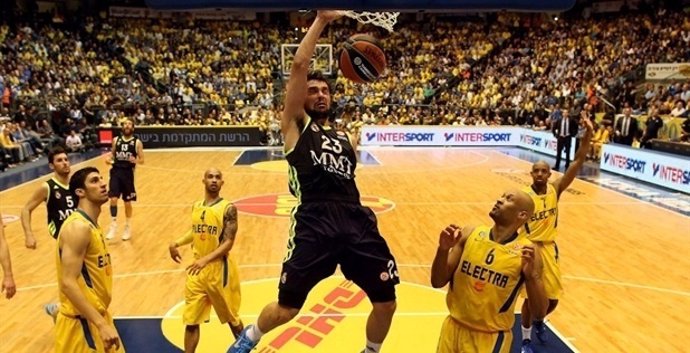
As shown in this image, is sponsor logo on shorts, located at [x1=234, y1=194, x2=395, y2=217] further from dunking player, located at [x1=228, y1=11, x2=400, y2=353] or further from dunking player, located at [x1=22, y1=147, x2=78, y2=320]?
dunking player, located at [x1=228, y1=11, x2=400, y2=353]

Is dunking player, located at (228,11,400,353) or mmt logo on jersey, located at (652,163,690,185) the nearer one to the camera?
dunking player, located at (228,11,400,353)

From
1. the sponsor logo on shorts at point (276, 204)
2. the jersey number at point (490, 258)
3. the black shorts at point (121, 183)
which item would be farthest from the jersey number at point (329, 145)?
the sponsor logo on shorts at point (276, 204)

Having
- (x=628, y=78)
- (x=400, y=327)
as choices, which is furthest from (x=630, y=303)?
(x=628, y=78)

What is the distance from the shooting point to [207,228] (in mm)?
4789

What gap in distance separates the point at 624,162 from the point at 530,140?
677 cm

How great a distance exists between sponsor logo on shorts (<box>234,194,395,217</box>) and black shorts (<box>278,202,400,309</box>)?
24.0 ft

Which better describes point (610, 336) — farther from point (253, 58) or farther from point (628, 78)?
point (253, 58)

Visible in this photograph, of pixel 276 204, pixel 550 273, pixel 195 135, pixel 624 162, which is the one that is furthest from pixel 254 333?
pixel 195 135

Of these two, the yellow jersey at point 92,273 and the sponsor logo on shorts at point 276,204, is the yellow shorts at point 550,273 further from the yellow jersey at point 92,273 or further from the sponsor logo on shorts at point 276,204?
the sponsor logo on shorts at point 276,204

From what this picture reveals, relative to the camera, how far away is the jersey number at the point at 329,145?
375 cm

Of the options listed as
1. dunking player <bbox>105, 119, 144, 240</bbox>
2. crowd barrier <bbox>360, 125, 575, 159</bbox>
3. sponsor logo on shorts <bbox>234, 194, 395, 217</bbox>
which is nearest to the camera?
dunking player <bbox>105, 119, 144, 240</bbox>

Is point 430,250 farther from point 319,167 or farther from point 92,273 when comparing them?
point 92,273

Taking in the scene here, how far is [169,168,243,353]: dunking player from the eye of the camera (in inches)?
180

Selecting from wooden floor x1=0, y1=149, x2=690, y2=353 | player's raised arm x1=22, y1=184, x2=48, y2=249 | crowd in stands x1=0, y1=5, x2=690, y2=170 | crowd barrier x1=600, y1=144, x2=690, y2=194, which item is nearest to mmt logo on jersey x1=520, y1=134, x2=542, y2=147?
crowd in stands x1=0, y1=5, x2=690, y2=170
